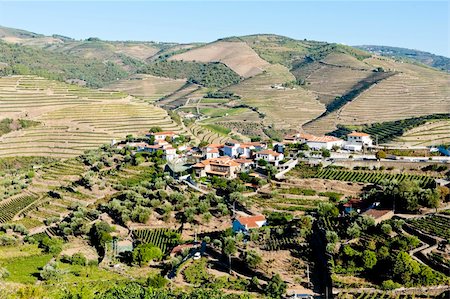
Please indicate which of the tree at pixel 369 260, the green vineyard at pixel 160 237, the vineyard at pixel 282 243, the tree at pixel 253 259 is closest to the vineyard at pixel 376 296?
the tree at pixel 369 260

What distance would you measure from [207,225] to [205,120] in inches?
3032

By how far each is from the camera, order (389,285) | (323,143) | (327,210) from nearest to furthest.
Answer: (389,285) < (327,210) < (323,143)

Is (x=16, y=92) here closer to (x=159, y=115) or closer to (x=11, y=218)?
(x=159, y=115)

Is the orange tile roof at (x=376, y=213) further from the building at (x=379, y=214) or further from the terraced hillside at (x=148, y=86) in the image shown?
the terraced hillside at (x=148, y=86)

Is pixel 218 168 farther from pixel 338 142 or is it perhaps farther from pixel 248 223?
pixel 338 142

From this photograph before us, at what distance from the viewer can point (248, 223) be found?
42781mm

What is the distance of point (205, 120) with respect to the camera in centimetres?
12212

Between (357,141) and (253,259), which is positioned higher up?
(357,141)

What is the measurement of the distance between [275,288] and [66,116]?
72312 millimetres

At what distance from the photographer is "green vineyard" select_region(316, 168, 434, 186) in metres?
48.7

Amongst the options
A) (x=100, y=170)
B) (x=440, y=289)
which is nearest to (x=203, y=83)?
(x=100, y=170)

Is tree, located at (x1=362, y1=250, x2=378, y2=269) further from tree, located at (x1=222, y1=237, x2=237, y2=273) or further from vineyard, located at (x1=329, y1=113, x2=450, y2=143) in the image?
vineyard, located at (x1=329, y1=113, x2=450, y2=143)

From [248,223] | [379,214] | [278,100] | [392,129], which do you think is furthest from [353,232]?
[278,100]

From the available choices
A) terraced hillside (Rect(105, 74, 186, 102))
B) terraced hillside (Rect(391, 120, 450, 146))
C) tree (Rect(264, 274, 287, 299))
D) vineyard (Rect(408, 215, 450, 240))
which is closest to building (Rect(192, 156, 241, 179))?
vineyard (Rect(408, 215, 450, 240))
